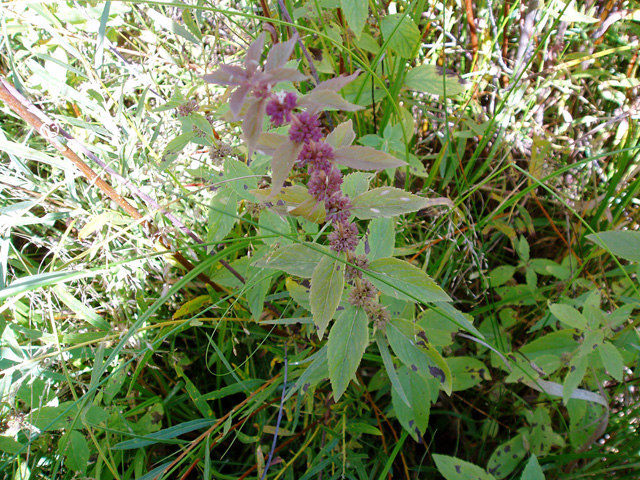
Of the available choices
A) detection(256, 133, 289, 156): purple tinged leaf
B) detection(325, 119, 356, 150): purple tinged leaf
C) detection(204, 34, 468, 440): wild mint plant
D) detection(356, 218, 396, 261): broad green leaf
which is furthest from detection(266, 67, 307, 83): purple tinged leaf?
detection(356, 218, 396, 261): broad green leaf

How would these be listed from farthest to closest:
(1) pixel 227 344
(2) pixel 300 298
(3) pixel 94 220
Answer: (1) pixel 227 344 < (3) pixel 94 220 < (2) pixel 300 298

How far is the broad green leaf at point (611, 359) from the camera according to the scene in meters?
1.02

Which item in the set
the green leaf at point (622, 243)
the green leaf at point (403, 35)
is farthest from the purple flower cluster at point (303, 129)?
the green leaf at point (403, 35)

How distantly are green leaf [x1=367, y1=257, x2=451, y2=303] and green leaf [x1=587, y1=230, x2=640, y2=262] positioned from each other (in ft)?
1.45

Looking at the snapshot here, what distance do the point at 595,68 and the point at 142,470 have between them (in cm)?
218

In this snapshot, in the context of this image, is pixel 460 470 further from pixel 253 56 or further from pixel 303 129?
pixel 253 56

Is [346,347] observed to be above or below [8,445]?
above

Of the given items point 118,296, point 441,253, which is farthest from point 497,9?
point 118,296

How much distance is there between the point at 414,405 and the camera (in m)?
1.11

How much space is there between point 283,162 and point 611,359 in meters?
0.94

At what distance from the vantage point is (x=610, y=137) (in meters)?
1.72

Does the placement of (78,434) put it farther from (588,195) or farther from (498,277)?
(588,195)

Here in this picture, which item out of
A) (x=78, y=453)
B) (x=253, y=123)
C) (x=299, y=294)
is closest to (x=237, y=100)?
(x=253, y=123)

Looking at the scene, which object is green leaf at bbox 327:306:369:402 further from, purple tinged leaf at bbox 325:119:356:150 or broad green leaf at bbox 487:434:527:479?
broad green leaf at bbox 487:434:527:479
